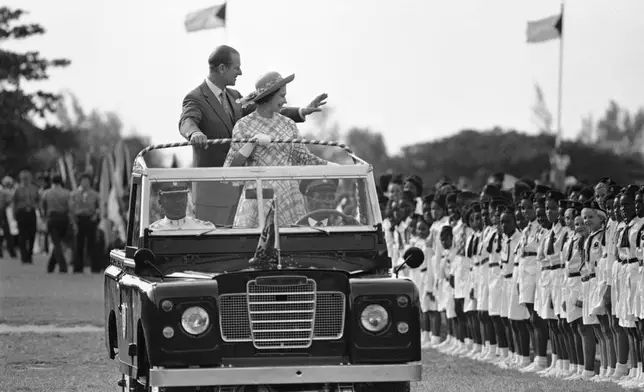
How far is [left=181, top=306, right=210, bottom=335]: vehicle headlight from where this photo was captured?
442 inches

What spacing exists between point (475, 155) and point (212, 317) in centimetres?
11046

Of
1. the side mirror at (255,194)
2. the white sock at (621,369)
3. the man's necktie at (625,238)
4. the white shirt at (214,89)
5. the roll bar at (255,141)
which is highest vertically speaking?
the white shirt at (214,89)

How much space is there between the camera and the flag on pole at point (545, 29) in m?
44.6

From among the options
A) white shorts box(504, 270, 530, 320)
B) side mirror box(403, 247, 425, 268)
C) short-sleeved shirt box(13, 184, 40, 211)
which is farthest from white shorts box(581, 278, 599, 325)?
short-sleeved shirt box(13, 184, 40, 211)

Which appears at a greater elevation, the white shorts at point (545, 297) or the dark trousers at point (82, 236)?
the white shorts at point (545, 297)

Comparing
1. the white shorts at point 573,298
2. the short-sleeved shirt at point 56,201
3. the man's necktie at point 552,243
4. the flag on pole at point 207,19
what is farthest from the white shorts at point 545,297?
the flag on pole at point 207,19

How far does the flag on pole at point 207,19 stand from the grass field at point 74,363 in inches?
413

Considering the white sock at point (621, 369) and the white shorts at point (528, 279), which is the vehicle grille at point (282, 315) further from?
the white shorts at point (528, 279)

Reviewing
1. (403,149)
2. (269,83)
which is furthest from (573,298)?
(403,149)

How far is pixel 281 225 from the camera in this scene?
41.1 feet

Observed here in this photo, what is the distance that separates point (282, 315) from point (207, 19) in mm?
28037

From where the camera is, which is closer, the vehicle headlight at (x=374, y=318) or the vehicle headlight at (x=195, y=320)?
the vehicle headlight at (x=195, y=320)

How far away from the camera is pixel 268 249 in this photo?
11.9 m

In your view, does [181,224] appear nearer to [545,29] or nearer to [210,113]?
[210,113]
